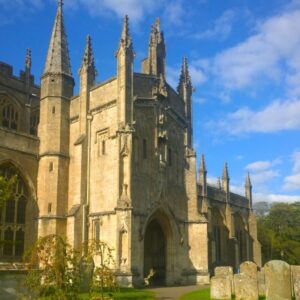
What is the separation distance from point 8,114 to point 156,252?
1557 cm

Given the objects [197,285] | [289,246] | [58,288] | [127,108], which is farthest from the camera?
[289,246]

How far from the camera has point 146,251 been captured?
109 feet

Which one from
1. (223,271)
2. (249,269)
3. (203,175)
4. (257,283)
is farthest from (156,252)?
(257,283)

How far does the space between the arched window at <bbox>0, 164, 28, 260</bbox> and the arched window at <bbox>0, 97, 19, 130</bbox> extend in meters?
7.04

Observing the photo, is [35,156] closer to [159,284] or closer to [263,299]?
[159,284]

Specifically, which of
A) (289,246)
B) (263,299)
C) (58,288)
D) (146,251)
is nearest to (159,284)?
(146,251)

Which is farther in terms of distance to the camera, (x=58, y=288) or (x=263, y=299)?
(x=263, y=299)

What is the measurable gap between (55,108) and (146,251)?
39.8 ft

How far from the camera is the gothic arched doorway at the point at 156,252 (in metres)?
32.5

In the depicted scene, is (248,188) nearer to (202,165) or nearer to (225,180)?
(225,180)

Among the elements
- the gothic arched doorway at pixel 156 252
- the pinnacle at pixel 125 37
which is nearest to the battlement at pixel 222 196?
the gothic arched doorway at pixel 156 252

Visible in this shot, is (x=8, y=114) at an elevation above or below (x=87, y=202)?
above

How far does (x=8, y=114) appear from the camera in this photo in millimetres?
35750

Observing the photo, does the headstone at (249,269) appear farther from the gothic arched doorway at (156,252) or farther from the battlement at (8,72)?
the battlement at (8,72)
